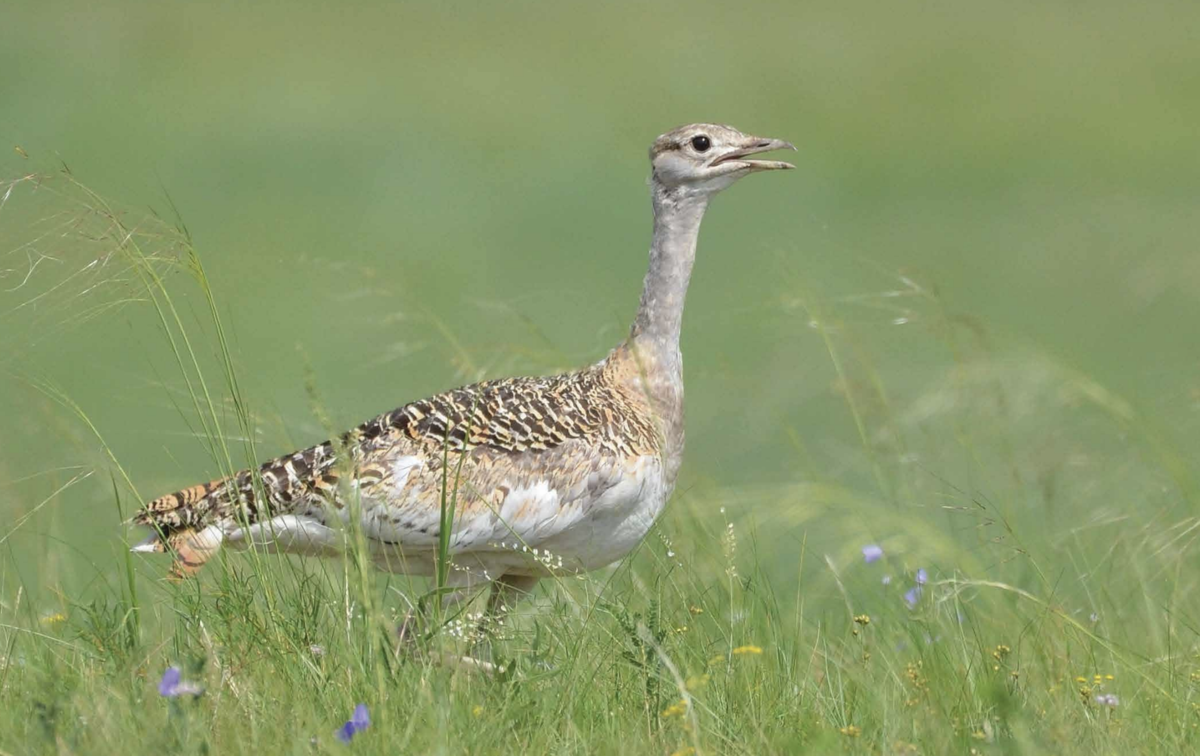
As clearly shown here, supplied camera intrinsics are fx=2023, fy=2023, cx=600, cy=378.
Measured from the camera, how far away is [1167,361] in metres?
14.6

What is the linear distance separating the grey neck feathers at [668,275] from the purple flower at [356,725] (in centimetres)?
235

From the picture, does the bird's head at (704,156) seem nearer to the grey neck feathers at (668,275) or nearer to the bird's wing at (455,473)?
the grey neck feathers at (668,275)

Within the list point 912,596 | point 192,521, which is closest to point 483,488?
point 192,521

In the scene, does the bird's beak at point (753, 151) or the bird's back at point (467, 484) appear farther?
the bird's beak at point (753, 151)

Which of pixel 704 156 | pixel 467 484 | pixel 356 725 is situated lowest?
pixel 467 484

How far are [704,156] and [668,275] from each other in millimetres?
344

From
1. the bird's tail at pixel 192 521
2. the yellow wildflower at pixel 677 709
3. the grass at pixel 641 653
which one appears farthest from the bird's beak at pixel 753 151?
the yellow wildflower at pixel 677 709

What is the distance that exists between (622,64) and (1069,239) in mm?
9588

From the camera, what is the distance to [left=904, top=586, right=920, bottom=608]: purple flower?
4.46 m

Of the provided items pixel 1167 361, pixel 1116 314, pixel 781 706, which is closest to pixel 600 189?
pixel 1116 314

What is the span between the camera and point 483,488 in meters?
5.07

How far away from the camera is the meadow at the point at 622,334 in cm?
387

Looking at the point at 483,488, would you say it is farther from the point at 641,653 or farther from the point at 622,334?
the point at 622,334

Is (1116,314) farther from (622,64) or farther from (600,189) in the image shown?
Answer: (622,64)
